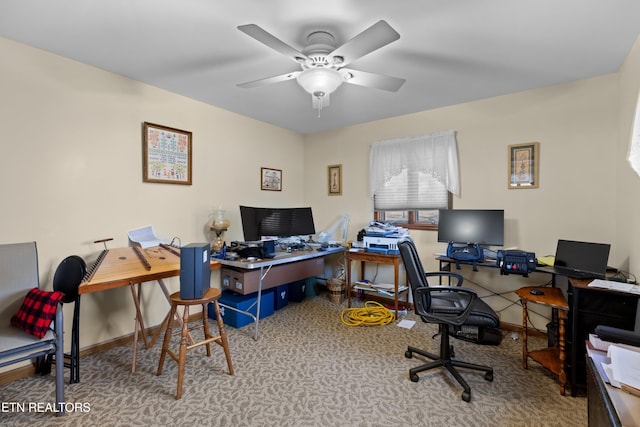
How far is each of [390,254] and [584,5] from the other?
7.96ft

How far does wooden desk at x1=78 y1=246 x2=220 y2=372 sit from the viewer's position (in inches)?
66.0

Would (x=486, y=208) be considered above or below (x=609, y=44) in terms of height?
below

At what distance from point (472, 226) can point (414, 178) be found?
3.05 ft

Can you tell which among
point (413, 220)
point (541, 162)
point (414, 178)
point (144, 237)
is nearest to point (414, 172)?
point (414, 178)

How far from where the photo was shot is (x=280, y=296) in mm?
3609

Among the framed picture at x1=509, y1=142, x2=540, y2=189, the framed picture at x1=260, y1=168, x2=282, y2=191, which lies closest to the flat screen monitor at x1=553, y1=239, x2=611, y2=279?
the framed picture at x1=509, y1=142, x2=540, y2=189

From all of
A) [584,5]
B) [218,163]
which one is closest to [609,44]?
[584,5]

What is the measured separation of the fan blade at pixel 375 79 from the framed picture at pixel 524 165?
170cm

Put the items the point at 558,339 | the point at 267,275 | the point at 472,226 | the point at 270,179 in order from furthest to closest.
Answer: the point at 270,179 → the point at 267,275 → the point at 472,226 → the point at 558,339

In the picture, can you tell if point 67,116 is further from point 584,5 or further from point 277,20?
point 584,5

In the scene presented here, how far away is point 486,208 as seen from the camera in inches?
124

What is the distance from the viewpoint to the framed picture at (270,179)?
13.2 ft

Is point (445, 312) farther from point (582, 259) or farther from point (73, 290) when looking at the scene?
point (73, 290)

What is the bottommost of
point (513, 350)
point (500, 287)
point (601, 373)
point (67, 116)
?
point (513, 350)
